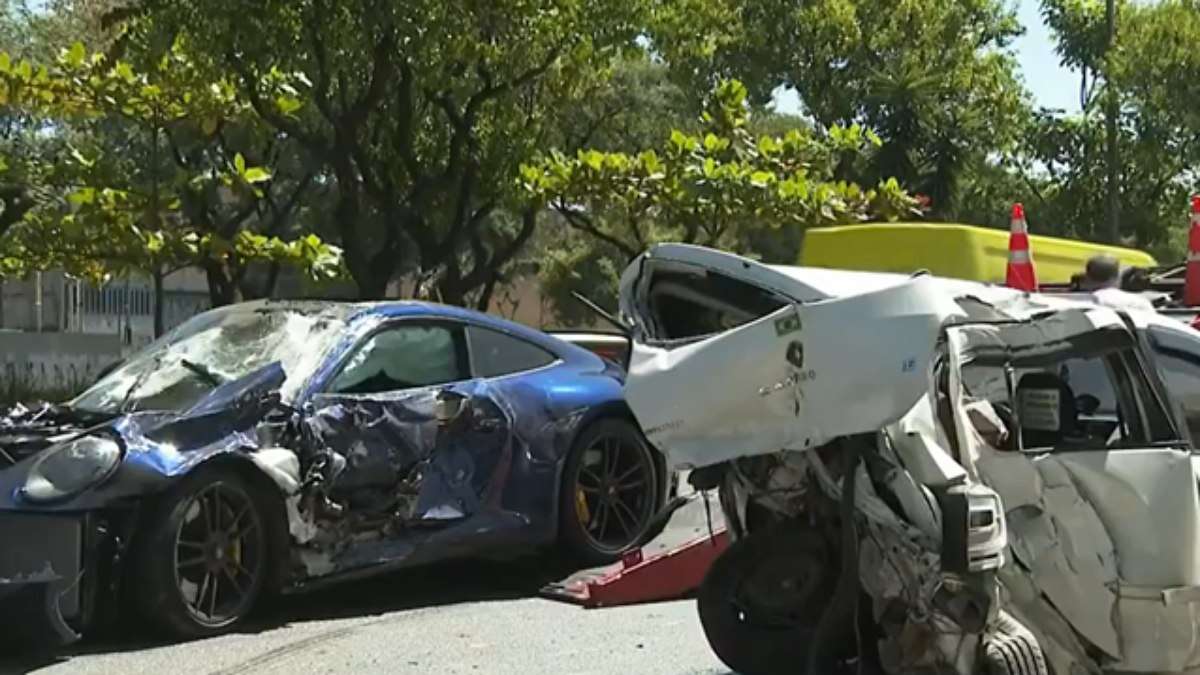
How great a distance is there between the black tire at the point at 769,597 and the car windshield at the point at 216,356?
2635 mm

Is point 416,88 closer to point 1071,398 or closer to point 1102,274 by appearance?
point 1102,274

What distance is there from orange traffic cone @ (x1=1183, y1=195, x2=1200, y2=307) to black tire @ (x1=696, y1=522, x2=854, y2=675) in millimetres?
4280

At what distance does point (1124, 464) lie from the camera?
16.9 ft

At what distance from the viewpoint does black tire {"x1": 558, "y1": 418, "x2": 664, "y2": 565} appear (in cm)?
841

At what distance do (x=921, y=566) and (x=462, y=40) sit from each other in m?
10.6

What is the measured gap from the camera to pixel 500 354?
841cm

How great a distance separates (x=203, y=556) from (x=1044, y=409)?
3.82 meters

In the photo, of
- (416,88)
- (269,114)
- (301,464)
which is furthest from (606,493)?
(416,88)

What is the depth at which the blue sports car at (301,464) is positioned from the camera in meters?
6.40

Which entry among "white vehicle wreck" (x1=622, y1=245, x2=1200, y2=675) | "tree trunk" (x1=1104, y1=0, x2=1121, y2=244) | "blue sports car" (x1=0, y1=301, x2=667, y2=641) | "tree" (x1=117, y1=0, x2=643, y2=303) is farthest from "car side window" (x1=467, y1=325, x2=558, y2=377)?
"tree trunk" (x1=1104, y1=0, x2=1121, y2=244)

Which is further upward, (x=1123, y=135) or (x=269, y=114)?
(x=1123, y=135)

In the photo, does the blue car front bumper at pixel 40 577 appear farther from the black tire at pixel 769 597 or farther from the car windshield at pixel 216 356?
the black tire at pixel 769 597

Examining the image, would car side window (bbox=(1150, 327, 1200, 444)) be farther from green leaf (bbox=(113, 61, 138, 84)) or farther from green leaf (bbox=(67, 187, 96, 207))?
green leaf (bbox=(67, 187, 96, 207))

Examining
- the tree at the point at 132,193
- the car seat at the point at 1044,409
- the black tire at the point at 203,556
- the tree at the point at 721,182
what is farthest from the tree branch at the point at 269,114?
the car seat at the point at 1044,409
